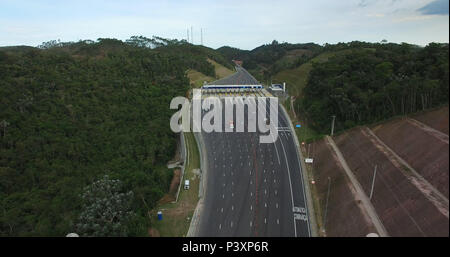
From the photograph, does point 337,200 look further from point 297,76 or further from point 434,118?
point 297,76

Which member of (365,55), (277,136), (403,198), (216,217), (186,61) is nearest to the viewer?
(403,198)

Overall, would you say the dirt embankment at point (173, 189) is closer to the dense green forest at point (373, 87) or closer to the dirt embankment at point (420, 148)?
the dense green forest at point (373, 87)

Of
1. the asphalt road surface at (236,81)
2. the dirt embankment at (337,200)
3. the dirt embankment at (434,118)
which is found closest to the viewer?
the dirt embankment at (337,200)

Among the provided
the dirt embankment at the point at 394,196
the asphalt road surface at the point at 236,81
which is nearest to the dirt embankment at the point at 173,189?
the dirt embankment at the point at 394,196

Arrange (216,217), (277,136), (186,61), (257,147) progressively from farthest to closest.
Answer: (186,61) → (277,136) → (257,147) → (216,217)

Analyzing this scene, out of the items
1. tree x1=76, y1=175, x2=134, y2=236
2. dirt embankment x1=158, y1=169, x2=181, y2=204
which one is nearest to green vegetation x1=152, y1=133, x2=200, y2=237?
dirt embankment x1=158, y1=169, x2=181, y2=204

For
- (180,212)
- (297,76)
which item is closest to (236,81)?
(297,76)

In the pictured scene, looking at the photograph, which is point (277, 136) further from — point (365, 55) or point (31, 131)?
point (31, 131)

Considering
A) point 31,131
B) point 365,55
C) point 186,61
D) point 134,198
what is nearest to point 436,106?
point 365,55
